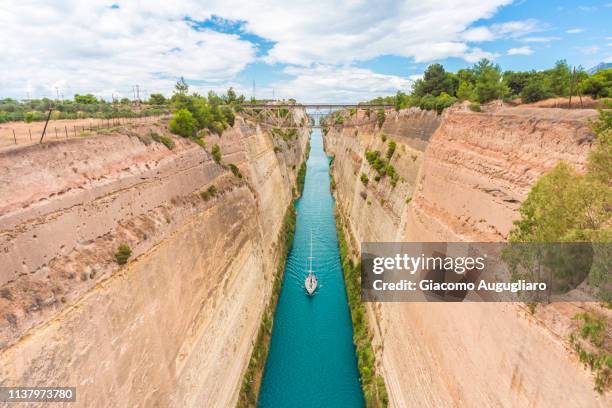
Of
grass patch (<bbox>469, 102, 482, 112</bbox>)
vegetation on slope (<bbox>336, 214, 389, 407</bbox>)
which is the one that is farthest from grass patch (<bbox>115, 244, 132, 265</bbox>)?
grass patch (<bbox>469, 102, 482, 112</bbox>)

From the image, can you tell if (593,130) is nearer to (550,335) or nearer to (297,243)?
(550,335)

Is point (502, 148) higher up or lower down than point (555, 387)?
higher up

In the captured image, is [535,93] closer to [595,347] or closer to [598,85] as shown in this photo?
[598,85]

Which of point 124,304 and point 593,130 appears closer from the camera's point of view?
point 593,130

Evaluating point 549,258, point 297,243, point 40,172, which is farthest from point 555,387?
point 297,243

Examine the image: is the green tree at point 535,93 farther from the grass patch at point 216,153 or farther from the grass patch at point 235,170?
the grass patch at point 235,170
